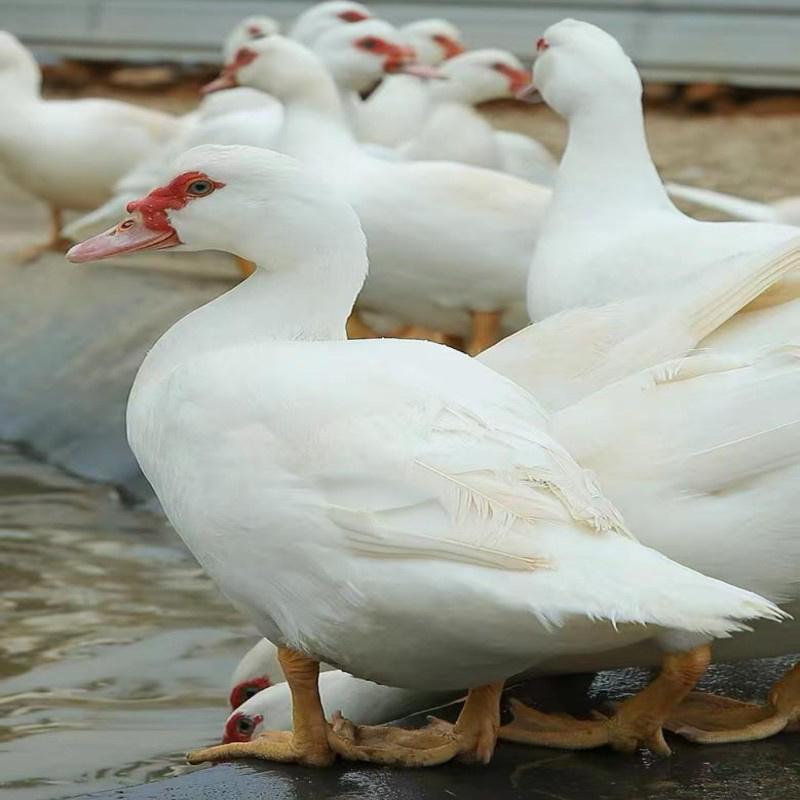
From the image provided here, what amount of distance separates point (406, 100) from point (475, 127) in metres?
1.41

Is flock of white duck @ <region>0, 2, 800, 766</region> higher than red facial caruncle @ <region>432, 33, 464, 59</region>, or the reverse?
flock of white duck @ <region>0, 2, 800, 766</region>

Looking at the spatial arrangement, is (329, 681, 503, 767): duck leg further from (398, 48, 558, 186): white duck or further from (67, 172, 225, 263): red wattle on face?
(398, 48, 558, 186): white duck

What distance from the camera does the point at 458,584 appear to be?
277 cm

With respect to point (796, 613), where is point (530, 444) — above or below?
above

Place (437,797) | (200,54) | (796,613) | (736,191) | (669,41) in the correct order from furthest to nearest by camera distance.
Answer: (200,54) < (669,41) < (736,191) < (796,613) < (437,797)

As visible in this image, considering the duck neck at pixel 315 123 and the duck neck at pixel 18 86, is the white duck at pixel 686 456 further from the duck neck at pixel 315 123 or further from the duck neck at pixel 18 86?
the duck neck at pixel 18 86

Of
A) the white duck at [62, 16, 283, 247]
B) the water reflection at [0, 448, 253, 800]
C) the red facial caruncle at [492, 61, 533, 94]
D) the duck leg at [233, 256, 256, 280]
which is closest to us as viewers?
the water reflection at [0, 448, 253, 800]

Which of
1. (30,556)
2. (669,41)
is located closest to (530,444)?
(30,556)

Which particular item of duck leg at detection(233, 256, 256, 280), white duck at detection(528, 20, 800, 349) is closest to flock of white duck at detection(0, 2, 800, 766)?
white duck at detection(528, 20, 800, 349)

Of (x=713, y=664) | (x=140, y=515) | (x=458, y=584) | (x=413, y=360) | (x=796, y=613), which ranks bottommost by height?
(x=140, y=515)

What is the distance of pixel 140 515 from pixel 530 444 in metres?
3.01

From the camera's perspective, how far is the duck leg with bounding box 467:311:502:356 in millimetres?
6113

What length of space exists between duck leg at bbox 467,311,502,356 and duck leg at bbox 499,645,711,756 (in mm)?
2875

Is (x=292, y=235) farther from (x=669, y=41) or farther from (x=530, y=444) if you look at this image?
(x=669, y=41)
